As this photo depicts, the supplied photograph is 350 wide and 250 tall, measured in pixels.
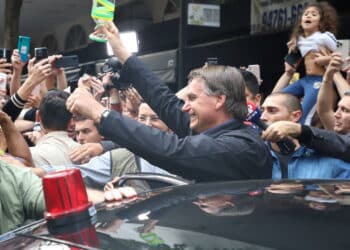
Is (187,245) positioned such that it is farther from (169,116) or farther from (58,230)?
(169,116)

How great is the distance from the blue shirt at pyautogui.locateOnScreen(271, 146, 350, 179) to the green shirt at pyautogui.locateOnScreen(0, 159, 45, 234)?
1.25 metres

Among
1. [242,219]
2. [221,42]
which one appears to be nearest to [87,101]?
[242,219]

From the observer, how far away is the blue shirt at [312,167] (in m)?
3.07

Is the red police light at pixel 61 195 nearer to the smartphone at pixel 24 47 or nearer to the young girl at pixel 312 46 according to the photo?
the young girl at pixel 312 46

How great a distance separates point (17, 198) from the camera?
2820mm

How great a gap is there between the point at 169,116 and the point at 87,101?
858mm

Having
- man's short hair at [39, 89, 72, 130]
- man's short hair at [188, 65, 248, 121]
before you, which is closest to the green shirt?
man's short hair at [188, 65, 248, 121]

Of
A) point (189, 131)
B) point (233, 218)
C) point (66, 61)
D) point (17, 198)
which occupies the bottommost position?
point (17, 198)

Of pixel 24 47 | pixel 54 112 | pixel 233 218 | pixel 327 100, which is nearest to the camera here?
pixel 233 218

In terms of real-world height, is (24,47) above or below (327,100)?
above

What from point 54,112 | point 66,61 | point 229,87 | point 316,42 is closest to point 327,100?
point 316,42

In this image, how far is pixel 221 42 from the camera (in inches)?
391

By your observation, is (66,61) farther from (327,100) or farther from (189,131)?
(327,100)

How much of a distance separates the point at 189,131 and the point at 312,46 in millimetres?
1666
